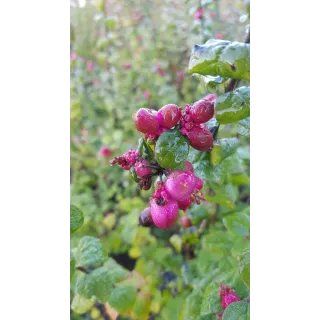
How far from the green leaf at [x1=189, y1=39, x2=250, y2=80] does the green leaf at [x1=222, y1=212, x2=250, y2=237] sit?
1.22 ft

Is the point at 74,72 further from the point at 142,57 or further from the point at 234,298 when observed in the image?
the point at 234,298

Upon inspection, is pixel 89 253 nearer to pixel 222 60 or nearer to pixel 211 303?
pixel 211 303

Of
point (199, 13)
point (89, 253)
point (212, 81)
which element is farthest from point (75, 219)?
point (199, 13)

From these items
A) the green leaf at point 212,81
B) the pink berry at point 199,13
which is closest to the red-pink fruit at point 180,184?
the green leaf at point 212,81

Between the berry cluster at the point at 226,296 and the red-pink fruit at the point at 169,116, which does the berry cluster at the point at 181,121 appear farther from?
the berry cluster at the point at 226,296

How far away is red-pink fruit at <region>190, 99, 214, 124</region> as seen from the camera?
1.30ft

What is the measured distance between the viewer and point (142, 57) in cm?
182

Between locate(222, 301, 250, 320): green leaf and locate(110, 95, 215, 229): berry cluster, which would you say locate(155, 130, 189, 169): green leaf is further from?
locate(222, 301, 250, 320): green leaf

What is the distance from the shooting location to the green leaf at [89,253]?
61cm

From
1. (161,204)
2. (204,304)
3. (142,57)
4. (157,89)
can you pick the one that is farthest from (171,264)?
(142,57)

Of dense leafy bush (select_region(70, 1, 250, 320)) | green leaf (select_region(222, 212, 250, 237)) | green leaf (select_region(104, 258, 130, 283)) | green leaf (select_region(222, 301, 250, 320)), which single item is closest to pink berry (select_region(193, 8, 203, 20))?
dense leafy bush (select_region(70, 1, 250, 320))

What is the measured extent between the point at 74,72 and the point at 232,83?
1.67 metres

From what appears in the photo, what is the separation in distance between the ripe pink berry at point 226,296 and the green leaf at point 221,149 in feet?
0.57

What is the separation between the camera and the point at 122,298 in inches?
29.1
